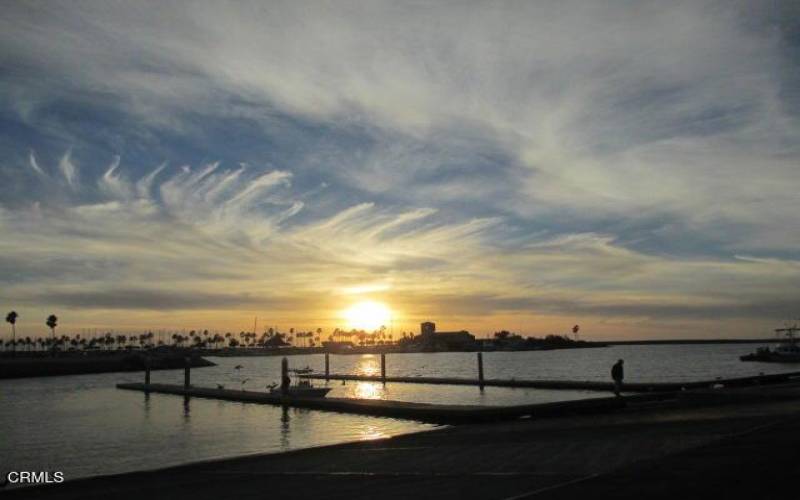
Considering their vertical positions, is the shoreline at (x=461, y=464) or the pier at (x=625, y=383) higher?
the shoreline at (x=461, y=464)

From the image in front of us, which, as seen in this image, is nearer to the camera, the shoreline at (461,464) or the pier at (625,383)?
the shoreline at (461,464)

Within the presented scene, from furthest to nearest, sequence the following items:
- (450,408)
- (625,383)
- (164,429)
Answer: (625,383) < (164,429) < (450,408)

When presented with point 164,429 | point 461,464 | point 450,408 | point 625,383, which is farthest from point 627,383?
point 461,464

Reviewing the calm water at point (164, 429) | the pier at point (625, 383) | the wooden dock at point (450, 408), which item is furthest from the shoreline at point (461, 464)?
the pier at point (625, 383)

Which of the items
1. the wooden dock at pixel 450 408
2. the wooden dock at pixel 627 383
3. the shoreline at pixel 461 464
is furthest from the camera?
the wooden dock at pixel 627 383

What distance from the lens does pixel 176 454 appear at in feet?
91.5

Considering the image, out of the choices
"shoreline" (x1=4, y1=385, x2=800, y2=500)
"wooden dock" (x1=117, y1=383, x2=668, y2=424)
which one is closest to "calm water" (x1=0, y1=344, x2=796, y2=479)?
"wooden dock" (x1=117, y1=383, x2=668, y2=424)

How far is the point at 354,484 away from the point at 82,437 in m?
26.8

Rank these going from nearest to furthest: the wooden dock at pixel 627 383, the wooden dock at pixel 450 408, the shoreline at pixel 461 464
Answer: the shoreline at pixel 461 464, the wooden dock at pixel 450 408, the wooden dock at pixel 627 383

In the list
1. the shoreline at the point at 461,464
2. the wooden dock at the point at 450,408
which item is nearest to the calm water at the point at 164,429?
the wooden dock at the point at 450,408

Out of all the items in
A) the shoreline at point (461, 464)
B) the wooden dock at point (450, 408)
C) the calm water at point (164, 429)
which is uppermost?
the shoreline at point (461, 464)

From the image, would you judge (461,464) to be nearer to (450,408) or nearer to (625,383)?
(450,408)

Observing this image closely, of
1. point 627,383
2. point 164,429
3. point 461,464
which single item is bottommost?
point 164,429

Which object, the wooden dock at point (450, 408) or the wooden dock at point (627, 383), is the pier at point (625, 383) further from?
the wooden dock at point (450, 408)
